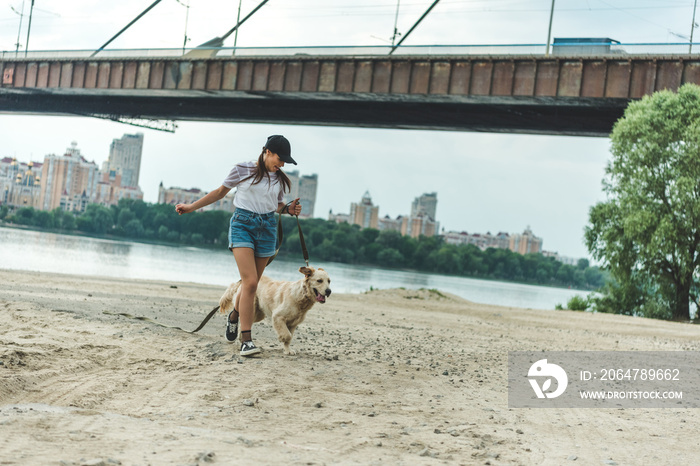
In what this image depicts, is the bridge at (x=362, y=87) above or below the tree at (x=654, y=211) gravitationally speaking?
above

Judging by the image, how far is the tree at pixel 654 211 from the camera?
80.4 ft

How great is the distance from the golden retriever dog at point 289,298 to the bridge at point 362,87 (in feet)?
82.0

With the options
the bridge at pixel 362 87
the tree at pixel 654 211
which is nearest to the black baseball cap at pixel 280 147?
the tree at pixel 654 211

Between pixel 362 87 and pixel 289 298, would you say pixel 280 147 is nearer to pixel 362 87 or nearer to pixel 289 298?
pixel 289 298

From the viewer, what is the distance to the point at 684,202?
24.3 metres

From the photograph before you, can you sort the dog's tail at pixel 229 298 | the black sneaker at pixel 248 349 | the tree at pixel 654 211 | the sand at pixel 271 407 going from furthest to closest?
1. the tree at pixel 654 211
2. the dog's tail at pixel 229 298
3. the black sneaker at pixel 248 349
4. the sand at pixel 271 407

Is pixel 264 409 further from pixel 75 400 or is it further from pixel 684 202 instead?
pixel 684 202

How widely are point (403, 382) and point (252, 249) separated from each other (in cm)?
202

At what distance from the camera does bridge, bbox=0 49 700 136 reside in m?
29.8

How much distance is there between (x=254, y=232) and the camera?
288 inches

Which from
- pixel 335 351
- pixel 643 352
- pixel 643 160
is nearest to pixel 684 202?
pixel 643 160

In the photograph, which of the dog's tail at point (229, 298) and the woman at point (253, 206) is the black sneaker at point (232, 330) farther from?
the woman at point (253, 206)

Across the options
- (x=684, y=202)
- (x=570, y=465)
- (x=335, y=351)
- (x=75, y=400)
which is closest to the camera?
(x=570, y=465)

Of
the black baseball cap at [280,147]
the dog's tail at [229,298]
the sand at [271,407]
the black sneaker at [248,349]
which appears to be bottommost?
the sand at [271,407]
